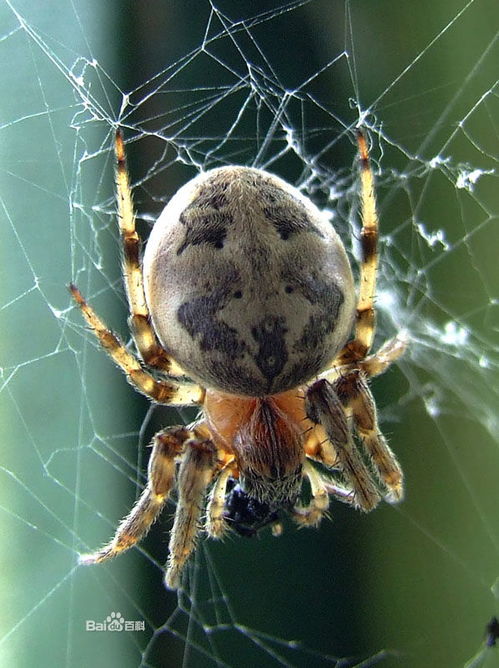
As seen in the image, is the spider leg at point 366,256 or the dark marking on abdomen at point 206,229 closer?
the dark marking on abdomen at point 206,229

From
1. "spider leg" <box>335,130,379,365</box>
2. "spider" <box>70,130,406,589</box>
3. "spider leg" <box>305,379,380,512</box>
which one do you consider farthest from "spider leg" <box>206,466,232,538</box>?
"spider leg" <box>335,130,379,365</box>

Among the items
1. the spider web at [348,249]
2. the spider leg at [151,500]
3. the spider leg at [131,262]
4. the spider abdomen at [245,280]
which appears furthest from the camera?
the spider web at [348,249]

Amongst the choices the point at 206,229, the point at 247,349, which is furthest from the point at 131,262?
the point at 247,349

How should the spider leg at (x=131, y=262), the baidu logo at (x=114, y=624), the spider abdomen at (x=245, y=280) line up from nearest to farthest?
1. the spider abdomen at (x=245, y=280)
2. the spider leg at (x=131, y=262)
3. the baidu logo at (x=114, y=624)

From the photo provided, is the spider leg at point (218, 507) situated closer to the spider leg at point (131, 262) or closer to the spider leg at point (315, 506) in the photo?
the spider leg at point (315, 506)

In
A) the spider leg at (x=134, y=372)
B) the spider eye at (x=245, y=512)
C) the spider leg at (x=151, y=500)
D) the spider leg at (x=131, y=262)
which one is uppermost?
the spider leg at (x=131, y=262)

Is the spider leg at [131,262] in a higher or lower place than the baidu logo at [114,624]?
higher

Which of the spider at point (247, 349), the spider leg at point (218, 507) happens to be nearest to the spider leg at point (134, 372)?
the spider at point (247, 349)

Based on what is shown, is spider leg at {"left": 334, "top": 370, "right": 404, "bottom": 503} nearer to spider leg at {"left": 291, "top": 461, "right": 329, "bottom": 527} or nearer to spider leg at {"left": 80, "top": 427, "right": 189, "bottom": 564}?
spider leg at {"left": 291, "top": 461, "right": 329, "bottom": 527}
